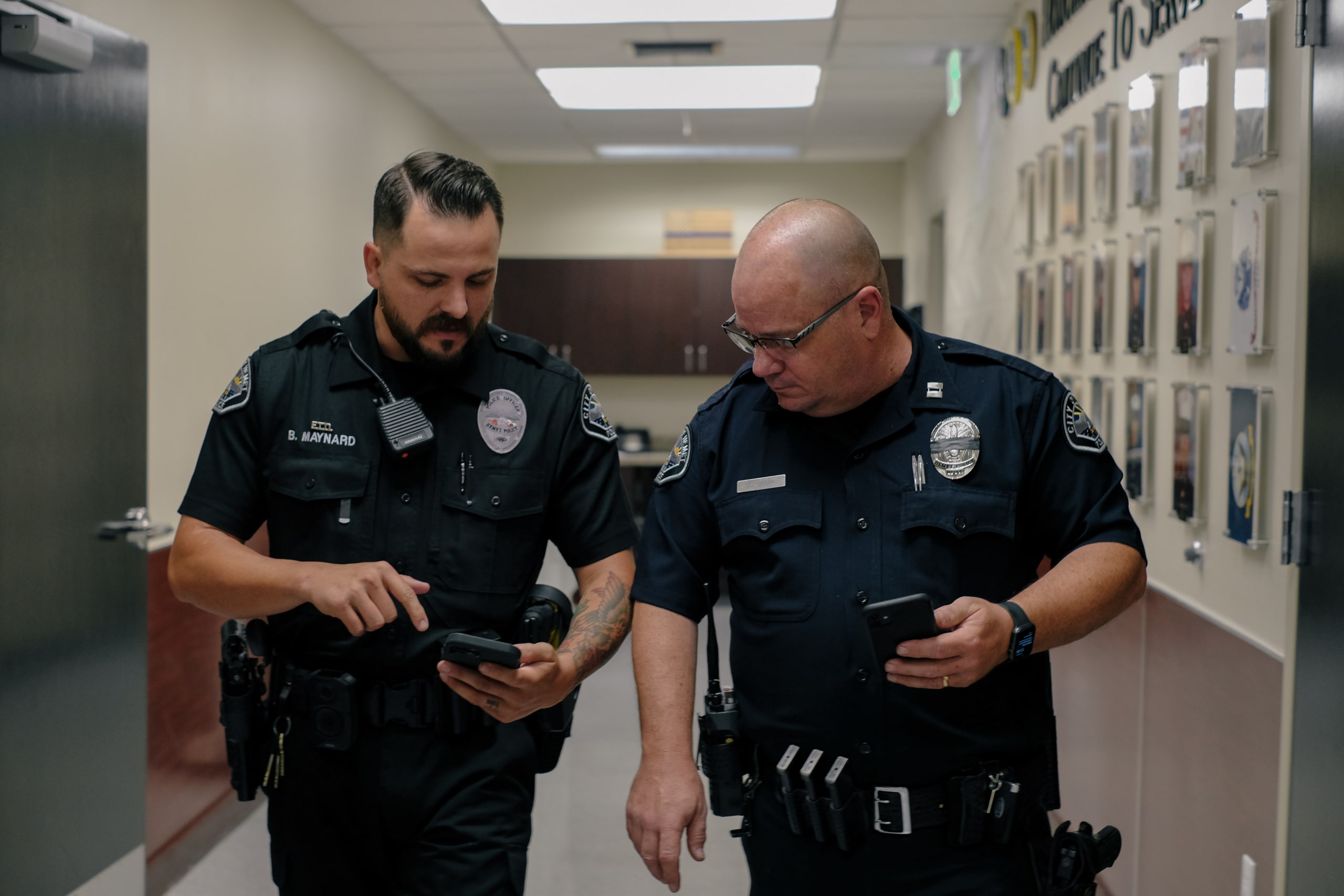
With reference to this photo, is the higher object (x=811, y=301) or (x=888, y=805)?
(x=811, y=301)

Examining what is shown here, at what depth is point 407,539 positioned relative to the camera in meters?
1.71

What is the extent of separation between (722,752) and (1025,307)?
2870mm

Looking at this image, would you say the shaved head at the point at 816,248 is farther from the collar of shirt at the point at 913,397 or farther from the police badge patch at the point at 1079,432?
the police badge patch at the point at 1079,432

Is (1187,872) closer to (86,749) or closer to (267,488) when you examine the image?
(267,488)

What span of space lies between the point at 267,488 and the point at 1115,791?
221cm

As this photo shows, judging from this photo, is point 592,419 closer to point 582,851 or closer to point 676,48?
point 582,851

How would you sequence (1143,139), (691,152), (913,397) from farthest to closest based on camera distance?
(691,152) → (1143,139) → (913,397)

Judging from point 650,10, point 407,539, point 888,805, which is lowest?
point 888,805

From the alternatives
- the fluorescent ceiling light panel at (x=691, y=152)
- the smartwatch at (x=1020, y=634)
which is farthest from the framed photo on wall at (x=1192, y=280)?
the fluorescent ceiling light panel at (x=691, y=152)

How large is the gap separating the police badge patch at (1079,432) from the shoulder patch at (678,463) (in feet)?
1.63

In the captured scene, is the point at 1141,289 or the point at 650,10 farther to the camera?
the point at 650,10

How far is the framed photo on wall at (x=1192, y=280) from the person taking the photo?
2.38m

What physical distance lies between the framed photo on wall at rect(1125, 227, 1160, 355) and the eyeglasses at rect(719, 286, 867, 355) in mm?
1500

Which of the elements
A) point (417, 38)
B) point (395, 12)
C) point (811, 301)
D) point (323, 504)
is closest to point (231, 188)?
point (395, 12)
